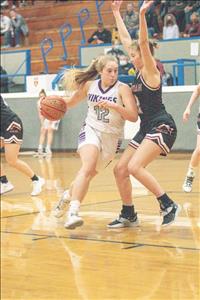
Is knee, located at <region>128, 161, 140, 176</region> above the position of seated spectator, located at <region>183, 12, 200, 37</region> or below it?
below

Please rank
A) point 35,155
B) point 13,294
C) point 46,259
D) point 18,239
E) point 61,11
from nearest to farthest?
point 13,294, point 46,259, point 18,239, point 35,155, point 61,11

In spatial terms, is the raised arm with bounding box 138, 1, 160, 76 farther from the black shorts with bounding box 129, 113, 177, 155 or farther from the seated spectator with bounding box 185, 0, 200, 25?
the seated spectator with bounding box 185, 0, 200, 25

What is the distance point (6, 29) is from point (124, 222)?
16.3m

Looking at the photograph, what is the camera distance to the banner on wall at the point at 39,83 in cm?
1737

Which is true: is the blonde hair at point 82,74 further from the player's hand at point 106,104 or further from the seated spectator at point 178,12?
the seated spectator at point 178,12

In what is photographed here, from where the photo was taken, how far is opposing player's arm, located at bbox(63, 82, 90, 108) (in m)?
6.47

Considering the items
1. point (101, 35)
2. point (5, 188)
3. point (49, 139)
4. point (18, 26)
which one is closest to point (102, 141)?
point (5, 188)

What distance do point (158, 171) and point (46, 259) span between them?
6.48 m

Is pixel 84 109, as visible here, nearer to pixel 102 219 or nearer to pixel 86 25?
pixel 86 25

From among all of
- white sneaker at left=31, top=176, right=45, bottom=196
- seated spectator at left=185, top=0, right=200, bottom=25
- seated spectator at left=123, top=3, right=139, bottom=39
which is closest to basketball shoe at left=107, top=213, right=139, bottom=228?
white sneaker at left=31, top=176, right=45, bottom=196

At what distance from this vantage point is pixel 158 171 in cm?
1189

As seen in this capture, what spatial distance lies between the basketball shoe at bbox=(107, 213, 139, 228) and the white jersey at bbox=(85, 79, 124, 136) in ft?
2.98

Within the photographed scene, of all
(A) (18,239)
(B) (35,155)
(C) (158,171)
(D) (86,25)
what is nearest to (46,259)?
(A) (18,239)

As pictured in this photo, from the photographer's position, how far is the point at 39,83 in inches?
700
